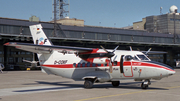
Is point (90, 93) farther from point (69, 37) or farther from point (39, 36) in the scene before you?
point (69, 37)

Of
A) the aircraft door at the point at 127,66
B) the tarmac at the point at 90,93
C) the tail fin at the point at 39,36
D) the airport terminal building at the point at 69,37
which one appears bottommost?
the tarmac at the point at 90,93

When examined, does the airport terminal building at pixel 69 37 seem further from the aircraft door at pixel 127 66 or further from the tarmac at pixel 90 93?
the aircraft door at pixel 127 66

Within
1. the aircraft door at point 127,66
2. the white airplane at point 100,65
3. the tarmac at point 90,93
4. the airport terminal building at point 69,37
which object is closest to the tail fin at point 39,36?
the white airplane at point 100,65

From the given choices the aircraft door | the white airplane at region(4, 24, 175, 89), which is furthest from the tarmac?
the aircraft door

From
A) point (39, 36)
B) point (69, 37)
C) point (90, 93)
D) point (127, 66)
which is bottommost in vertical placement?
point (90, 93)

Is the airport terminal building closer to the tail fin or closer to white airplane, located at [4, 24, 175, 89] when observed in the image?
the tail fin

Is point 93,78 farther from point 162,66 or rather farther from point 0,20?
point 0,20

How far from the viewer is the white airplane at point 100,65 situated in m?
18.9

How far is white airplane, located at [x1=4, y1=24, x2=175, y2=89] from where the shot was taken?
18891 millimetres

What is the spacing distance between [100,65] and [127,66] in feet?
8.58

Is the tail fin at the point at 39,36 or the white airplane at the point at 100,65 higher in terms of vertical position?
the tail fin at the point at 39,36

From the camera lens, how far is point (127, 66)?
775 inches

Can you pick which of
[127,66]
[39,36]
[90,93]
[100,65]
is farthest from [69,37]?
[90,93]

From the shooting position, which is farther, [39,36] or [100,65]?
[39,36]
